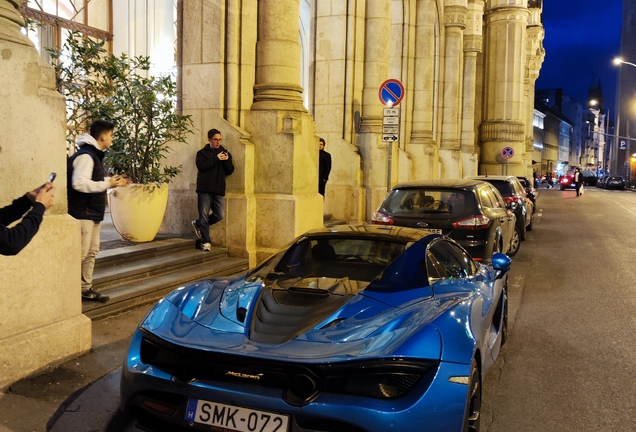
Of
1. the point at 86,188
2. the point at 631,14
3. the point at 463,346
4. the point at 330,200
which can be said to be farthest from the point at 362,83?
the point at 631,14

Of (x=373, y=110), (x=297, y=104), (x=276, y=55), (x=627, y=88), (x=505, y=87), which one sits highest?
(x=627, y=88)

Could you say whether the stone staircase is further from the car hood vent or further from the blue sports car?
the car hood vent

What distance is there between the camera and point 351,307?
11.9ft

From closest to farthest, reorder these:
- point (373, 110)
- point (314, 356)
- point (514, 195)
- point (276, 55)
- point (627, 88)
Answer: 1. point (314, 356)
2. point (276, 55)
3. point (514, 195)
4. point (373, 110)
5. point (627, 88)

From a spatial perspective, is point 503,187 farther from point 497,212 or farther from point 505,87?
point 505,87

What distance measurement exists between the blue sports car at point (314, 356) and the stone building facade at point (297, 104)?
2.07 m

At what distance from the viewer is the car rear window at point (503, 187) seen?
1411 cm

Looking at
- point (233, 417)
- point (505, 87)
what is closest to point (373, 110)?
point (233, 417)

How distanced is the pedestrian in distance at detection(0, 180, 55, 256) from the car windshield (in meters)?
1.61

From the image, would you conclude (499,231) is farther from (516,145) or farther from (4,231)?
(516,145)

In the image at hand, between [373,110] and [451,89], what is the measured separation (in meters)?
13.4

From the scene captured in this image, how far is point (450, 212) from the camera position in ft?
30.2

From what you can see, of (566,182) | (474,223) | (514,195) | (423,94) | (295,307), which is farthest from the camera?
(566,182)

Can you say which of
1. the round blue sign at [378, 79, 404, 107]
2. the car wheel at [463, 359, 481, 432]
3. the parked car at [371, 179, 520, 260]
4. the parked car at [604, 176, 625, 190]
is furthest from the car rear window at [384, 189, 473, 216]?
the parked car at [604, 176, 625, 190]
